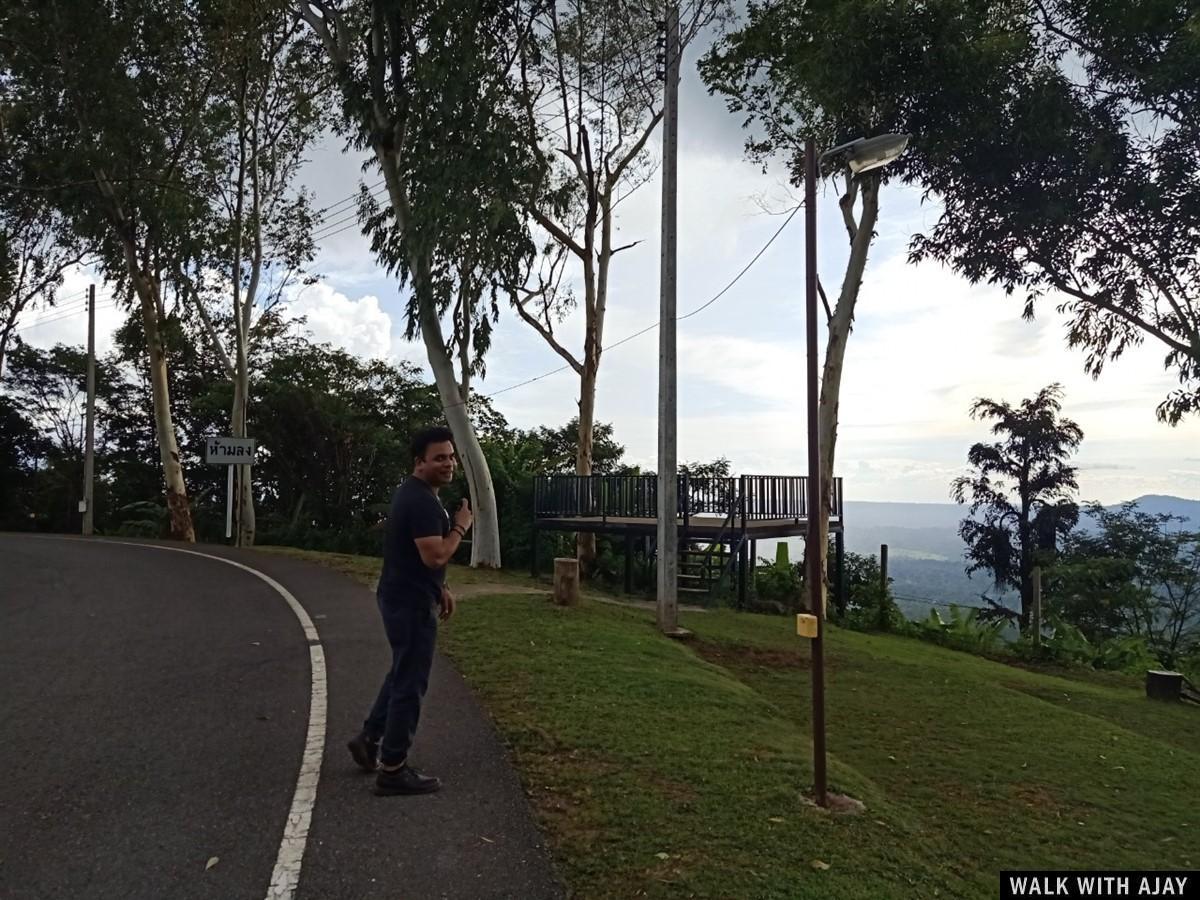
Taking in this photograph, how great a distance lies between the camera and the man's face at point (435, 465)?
4.50 metres

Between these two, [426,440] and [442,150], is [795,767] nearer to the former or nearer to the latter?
[426,440]

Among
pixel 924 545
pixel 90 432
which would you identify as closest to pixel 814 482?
pixel 90 432

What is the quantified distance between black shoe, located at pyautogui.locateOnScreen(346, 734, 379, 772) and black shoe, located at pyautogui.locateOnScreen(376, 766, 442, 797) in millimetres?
254

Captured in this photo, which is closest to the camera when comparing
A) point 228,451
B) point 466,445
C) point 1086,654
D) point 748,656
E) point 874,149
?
point 874,149

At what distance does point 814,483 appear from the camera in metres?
5.05

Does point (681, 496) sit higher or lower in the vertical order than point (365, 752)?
higher

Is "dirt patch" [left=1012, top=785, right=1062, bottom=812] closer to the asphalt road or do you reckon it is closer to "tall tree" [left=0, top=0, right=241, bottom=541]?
the asphalt road

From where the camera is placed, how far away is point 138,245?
24.2 m

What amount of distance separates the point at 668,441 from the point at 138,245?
20149 millimetres

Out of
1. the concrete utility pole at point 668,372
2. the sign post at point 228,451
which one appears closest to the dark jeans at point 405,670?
the concrete utility pole at point 668,372

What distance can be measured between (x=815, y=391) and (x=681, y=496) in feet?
37.9

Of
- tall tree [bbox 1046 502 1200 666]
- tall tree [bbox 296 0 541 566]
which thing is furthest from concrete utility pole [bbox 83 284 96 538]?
tall tree [bbox 1046 502 1200 666]

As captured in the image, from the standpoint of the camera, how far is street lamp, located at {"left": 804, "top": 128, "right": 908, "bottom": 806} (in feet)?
16.1

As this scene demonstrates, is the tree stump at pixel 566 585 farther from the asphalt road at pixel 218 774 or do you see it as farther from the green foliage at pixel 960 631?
the green foliage at pixel 960 631
